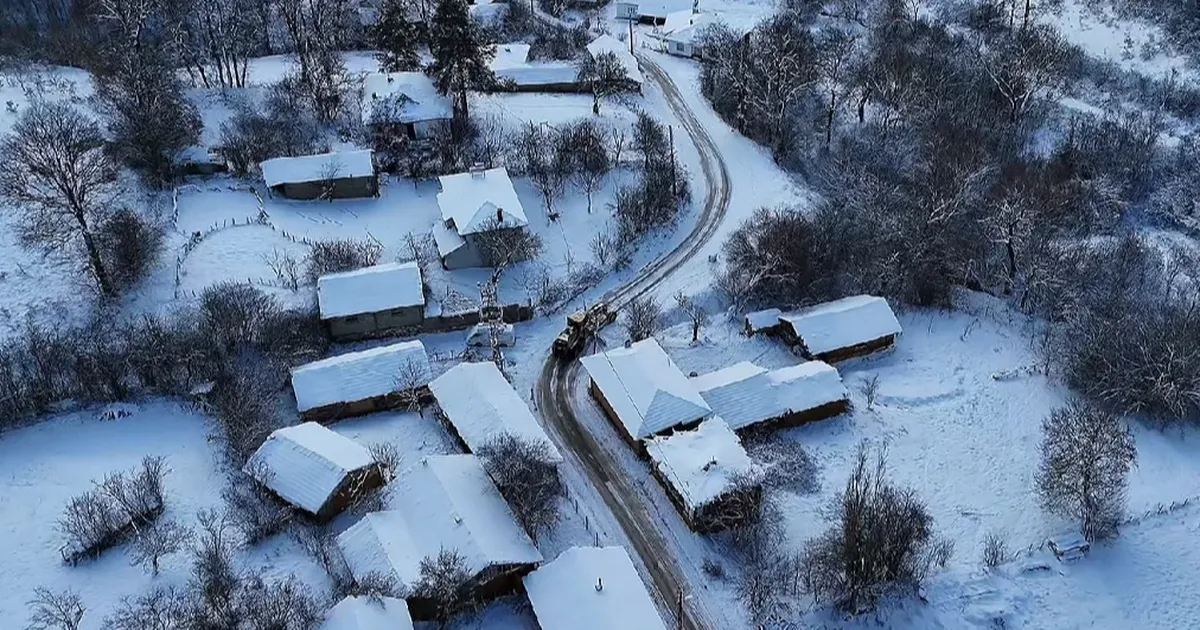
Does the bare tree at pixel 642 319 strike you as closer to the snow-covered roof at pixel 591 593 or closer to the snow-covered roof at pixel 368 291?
the snow-covered roof at pixel 368 291

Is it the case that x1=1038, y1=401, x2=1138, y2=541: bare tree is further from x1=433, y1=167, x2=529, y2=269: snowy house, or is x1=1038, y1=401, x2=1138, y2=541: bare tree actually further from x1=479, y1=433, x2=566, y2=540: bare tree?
x1=433, y1=167, x2=529, y2=269: snowy house

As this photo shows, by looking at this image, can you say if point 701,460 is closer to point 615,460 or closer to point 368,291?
point 615,460

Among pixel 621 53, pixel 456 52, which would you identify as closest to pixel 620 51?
pixel 621 53

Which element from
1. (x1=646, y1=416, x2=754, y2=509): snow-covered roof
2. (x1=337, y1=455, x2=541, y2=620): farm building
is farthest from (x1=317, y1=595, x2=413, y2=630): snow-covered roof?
(x1=646, y1=416, x2=754, y2=509): snow-covered roof

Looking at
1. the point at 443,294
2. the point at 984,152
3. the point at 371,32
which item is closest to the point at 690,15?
the point at 371,32

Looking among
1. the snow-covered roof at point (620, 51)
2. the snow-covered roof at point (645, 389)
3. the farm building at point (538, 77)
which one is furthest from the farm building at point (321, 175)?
the snow-covered roof at point (620, 51)

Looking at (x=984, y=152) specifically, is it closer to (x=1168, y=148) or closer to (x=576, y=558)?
(x=1168, y=148)
